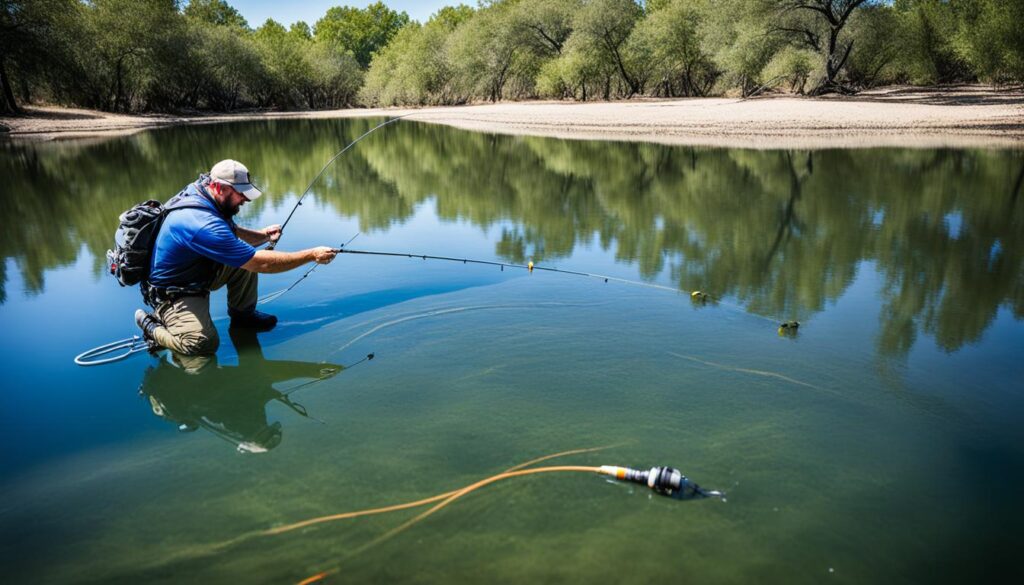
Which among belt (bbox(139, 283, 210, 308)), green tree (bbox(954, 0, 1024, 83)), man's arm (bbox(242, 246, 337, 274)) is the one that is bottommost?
belt (bbox(139, 283, 210, 308))

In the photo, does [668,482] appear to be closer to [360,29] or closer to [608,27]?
[608,27]

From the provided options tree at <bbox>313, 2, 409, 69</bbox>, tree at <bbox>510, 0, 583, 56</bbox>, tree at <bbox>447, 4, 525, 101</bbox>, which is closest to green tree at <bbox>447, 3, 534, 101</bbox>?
tree at <bbox>447, 4, 525, 101</bbox>

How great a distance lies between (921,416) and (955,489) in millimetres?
926

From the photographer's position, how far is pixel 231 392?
535cm

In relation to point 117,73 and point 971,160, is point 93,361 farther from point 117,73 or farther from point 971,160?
point 117,73

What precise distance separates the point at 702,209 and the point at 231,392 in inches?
366

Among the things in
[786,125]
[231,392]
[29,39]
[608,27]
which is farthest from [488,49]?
[231,392]

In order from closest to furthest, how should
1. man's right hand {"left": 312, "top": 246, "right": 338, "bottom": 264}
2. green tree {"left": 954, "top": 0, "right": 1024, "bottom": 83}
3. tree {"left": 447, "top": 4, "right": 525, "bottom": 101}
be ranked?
man's right hand {"left": 312, "top": 246, "right": 338, "bottom": 264} → green tree {"left": 954, "top": 0, "right": 1024, "bottom": 83} → tree {"left": 447, "top": 4, "right": 525, "bottom": 101}

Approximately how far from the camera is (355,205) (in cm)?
1416

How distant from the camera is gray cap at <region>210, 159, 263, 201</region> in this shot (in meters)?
5.72

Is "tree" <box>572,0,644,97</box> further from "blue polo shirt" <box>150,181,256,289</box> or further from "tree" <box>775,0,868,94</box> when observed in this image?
"blue polo shirt" <box>150,181,256,289</box>

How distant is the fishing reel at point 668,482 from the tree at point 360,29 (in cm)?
11268

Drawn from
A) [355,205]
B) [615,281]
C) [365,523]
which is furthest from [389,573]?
[355,205]

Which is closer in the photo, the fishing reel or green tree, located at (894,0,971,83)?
the fishing reel
